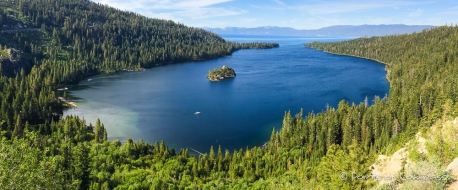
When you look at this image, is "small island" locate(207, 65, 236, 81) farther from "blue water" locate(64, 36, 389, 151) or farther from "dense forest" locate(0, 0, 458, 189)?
"dense forest" locate(0, 0, 458, 189)

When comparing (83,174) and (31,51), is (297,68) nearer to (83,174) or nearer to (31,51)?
(31,51)

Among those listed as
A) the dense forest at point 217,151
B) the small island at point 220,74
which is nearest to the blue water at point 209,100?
the small island at point 220,74

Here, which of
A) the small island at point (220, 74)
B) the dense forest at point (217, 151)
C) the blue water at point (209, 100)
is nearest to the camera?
the dense forest at point (217, 151)

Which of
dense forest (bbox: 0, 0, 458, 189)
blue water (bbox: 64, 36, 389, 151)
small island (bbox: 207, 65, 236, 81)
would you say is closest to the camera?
dense forest (bbox: 0, 0, 458, 189)

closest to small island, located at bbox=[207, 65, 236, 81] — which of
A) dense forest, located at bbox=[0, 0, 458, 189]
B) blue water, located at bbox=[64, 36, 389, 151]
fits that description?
blue water, located at bbox=[64, 36, 389, 151]

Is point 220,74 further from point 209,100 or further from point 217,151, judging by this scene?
point 217,151

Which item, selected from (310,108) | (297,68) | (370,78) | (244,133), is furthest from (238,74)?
(244,133)

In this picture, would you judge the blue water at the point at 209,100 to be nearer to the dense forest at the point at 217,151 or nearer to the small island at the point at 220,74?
the small island at the point at 220,74

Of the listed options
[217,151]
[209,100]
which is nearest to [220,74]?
[209,100]

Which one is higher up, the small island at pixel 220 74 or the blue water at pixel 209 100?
the small island at pixel 220 74
